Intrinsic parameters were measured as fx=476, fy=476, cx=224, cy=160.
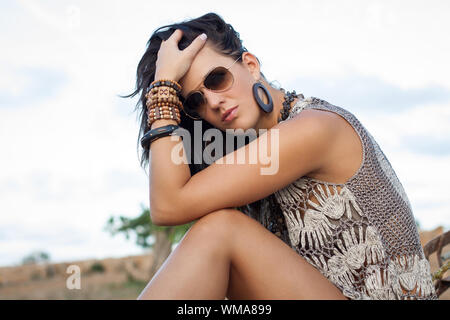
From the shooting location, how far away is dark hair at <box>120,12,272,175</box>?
2.85m

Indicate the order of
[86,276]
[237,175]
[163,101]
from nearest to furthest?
[237,175] → [163,101] → [86,276]

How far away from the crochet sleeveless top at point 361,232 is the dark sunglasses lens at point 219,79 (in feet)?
1.84

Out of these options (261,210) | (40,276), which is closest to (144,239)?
(40,276)

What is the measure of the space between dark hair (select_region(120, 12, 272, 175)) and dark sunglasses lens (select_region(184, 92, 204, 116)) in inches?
4.7

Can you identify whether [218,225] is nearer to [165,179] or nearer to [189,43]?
[165,179]

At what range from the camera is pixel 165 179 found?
2293 mm

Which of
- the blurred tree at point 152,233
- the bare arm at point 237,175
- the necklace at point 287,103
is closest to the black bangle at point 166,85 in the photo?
the bare arm at point 237,175

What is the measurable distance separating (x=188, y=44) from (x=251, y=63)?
0.40 m

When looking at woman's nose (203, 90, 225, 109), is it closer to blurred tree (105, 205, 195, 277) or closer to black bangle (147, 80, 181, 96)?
black bangle (147, 80, 181, 96)

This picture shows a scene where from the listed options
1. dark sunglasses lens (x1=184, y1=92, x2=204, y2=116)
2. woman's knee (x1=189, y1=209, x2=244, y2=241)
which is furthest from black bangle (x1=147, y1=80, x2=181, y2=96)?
woman's knee (x1=189, y1=209, x2=244, y2=241)

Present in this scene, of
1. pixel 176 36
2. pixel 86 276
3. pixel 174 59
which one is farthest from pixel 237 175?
pixel 86 276

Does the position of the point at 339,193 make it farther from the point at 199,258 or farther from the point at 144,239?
the point at 144,239

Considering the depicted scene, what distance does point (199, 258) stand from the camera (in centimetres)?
202
